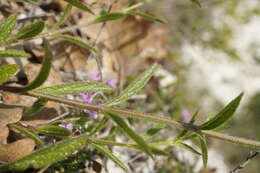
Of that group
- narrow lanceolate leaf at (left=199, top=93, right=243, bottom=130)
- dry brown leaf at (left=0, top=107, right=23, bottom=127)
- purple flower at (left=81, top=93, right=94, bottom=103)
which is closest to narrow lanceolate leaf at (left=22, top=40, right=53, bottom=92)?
dry brown leaf at (left=0, top=107, right=23, bottom=127)

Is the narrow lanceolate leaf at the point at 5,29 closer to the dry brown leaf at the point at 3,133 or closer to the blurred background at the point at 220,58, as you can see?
the dry brown leaf at the point at 3,133

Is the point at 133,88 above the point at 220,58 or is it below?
above

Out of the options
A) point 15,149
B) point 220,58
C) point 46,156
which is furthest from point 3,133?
point 220,58

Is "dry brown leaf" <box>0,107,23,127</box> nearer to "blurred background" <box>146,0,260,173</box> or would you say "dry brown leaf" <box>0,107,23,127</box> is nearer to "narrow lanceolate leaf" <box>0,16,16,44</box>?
"narrow lanceolate leaf" <box>0,16,16,44</box>

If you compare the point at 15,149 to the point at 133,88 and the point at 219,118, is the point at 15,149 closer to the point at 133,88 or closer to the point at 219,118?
the point at 133,88

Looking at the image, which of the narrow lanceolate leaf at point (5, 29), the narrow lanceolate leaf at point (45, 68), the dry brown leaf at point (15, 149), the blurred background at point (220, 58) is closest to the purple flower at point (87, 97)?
the dry brown leaf at point (15, 149)

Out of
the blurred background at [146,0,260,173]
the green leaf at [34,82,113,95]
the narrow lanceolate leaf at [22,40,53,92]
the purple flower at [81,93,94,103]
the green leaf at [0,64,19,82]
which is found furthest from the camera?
the blurred background at [146,0,260,173]

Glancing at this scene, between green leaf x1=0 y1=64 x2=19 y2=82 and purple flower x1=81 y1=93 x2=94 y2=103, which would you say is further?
purple flower x1=81 y1=93 x2=94 y2=103
